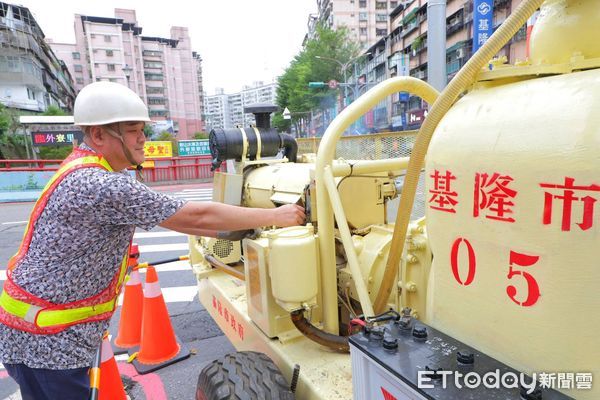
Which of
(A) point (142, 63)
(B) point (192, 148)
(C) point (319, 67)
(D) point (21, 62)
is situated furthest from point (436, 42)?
(A) point (142, 63)

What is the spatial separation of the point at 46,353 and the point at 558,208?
6.41 ft

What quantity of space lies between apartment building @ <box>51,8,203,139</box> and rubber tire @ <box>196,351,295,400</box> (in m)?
70.4

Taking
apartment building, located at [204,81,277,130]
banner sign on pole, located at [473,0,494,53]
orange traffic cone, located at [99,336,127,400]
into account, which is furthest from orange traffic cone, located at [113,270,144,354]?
apartment building, located at [204,81,277,130]

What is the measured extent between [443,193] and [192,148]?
1986 centimetres

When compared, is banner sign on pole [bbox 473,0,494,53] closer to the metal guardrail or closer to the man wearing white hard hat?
the metal guardrail

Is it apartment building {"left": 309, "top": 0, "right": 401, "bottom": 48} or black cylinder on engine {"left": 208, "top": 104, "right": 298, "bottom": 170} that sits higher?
apartment building {"left": 309, "top": 0, "right": 401, "bottom": 48}

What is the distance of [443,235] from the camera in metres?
1.21

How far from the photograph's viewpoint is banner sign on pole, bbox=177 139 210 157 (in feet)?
65.2

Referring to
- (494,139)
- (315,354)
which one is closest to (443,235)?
(494,139)

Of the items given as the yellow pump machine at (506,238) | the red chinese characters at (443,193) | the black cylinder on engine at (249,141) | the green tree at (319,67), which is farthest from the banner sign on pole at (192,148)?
the green tree at (319,67)

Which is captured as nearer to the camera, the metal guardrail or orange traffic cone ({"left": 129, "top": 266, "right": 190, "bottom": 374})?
orange traffic cone ({"left": 129, "top": 266, "right": 190, "bottom": 374})

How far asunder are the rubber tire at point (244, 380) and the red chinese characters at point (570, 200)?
1311 mm

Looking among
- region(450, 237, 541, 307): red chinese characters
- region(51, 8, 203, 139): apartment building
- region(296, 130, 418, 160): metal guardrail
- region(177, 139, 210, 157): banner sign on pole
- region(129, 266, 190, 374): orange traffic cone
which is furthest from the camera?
region(51, 8, 203, 139): apartment building

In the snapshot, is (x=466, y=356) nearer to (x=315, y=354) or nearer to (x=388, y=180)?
(x=315, y=354)
